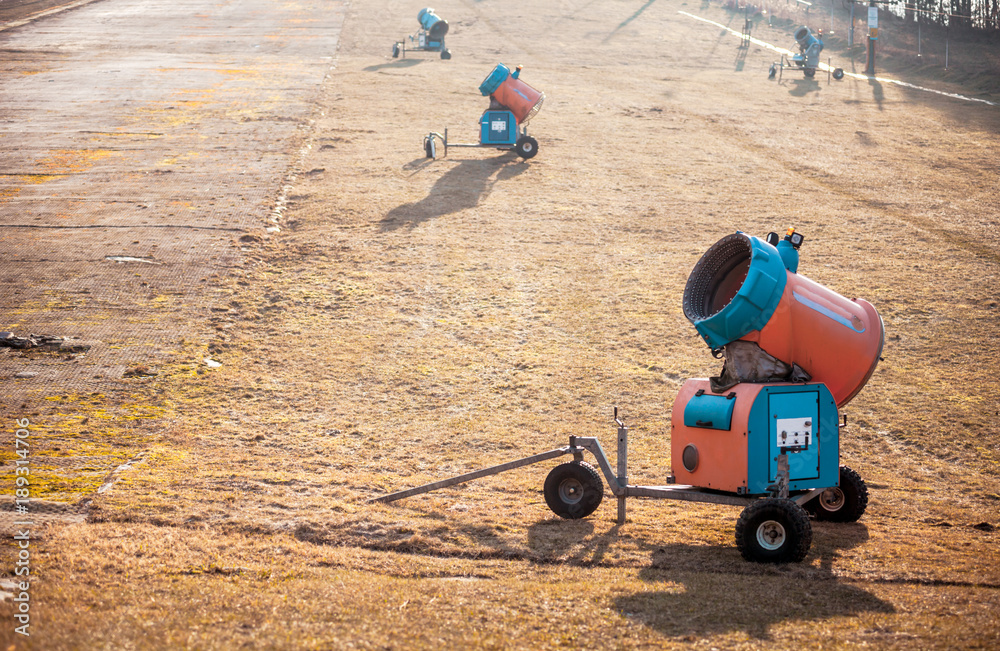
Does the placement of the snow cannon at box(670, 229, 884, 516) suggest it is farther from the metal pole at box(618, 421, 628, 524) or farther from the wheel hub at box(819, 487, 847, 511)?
the wheel hub at box(819, 487, 847, 511)

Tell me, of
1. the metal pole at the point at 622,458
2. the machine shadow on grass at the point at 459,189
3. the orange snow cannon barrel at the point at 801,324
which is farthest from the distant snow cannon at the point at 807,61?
the metal pole at the point at 622,458

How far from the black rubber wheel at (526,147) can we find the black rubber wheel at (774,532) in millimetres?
16428

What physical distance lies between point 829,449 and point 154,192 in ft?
51.8

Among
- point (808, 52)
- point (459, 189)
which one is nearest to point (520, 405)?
point (459, 189)

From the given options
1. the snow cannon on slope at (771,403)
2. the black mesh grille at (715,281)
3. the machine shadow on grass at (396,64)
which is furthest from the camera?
the machine shadow on grass at (396,64)

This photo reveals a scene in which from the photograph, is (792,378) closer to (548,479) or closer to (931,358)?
(548,479)

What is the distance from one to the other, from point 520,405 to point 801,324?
486 cm

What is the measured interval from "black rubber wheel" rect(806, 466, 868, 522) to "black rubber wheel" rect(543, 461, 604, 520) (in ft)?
6.67

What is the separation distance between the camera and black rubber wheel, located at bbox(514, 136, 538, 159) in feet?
71.0

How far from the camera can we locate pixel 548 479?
750 centimetres

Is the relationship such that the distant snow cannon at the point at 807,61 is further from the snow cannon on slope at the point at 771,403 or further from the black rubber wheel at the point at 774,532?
the black rubber wheel at the point at 774,532

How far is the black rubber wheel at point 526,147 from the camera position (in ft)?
71.0

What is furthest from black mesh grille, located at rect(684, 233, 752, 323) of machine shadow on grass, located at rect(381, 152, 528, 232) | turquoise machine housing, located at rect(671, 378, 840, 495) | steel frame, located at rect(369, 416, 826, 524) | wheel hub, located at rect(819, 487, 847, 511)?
machine shadow on grass, located at rect(381, 152, 528, 232)

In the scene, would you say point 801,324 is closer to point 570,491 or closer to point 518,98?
point 570,491
